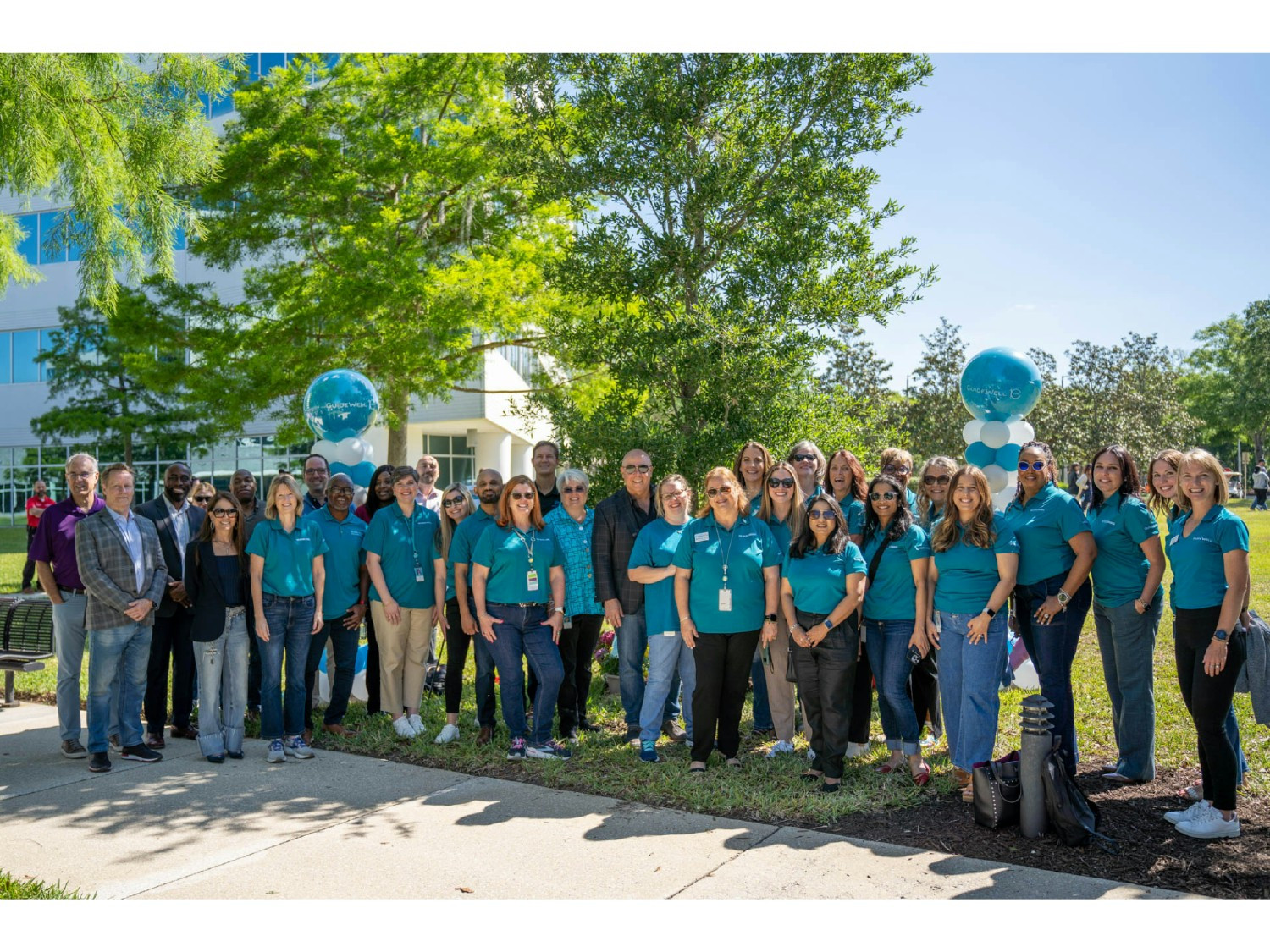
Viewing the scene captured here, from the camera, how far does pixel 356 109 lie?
54.3 feet

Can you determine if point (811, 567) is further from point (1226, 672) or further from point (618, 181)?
point (618, 181)

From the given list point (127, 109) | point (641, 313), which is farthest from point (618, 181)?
point (127, 109)

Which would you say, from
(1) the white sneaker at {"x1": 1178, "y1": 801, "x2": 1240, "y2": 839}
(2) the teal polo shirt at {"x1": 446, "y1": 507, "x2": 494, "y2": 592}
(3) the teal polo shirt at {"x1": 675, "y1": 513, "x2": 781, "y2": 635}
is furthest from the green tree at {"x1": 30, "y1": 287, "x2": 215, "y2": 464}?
(1) the white sneaker at {"x1": 1178, "y1": 801, "x2": 1240, "y2": 839}

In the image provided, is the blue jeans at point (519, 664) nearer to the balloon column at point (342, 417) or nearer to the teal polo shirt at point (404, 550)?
the teal polo shirt at point (404, 550)

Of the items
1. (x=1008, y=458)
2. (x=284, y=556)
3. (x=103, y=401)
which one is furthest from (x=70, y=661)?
(x=103, y=401)

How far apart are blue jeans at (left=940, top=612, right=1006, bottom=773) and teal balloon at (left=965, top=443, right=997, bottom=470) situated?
3.37m

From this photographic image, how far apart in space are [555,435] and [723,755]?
3.60 m

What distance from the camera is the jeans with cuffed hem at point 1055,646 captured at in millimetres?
5684

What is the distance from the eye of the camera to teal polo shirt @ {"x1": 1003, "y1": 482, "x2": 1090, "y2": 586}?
566cm

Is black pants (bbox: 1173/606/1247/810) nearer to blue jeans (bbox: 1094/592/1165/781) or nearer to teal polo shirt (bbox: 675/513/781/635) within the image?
blue jeans (bbox: 1094/592/1165/781)

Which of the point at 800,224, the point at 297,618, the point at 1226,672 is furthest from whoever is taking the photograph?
the point at 800,224

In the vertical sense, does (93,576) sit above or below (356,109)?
below

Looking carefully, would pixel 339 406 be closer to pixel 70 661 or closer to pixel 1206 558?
pixel 70 661

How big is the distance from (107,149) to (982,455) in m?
7.18
